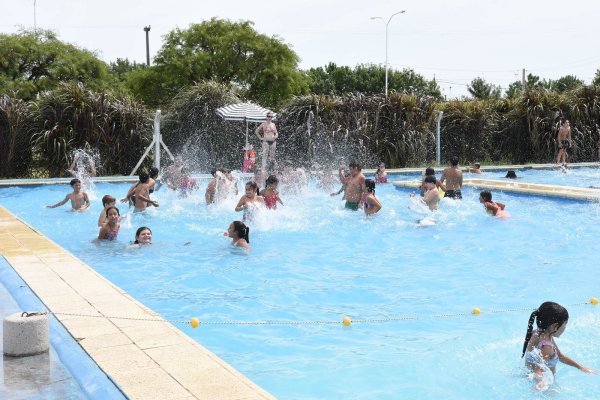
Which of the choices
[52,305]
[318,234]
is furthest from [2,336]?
[318,234]

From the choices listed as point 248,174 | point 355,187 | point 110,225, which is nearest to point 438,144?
point 248,174

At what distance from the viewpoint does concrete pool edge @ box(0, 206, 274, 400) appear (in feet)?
13.8

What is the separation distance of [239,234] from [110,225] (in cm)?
201

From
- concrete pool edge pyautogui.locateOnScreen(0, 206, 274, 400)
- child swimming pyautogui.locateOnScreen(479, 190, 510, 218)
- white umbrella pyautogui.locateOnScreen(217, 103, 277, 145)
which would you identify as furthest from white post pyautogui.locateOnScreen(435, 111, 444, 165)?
concrete pool edge pyautogui.locateOnScreen(0, 206, 274, 400)

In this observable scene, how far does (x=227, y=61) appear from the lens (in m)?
42.7

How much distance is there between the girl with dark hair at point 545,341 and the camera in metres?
4.75

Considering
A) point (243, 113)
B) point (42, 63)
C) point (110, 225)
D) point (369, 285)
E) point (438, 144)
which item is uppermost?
point (42, 63)

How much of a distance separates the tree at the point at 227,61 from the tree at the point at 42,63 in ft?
9.80

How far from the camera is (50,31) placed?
43.1 meters

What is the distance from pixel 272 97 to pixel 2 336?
38.6 metres

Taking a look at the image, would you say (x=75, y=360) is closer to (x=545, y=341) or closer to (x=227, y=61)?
(x=545, y=341)

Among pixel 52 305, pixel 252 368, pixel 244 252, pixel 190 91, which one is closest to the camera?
pixel 252 368

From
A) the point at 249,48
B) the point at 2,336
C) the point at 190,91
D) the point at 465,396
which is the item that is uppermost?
the point at 249,48

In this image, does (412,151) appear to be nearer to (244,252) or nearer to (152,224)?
(152,224)
